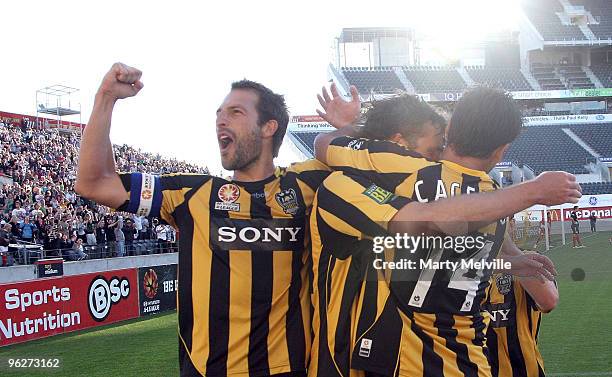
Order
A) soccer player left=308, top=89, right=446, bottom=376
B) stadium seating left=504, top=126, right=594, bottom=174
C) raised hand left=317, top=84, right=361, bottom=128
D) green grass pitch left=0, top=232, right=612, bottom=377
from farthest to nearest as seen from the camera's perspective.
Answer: stadium seating left=504, top=126, right=594, bottom=174
green grass pitch left=0, top=232, right=612, bottom=377
raised hand left=317, top=84, right=361, bottom=128
soccer player left=308, top=89, right=446, bottom=376

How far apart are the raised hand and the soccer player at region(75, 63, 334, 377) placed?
0.82 ft

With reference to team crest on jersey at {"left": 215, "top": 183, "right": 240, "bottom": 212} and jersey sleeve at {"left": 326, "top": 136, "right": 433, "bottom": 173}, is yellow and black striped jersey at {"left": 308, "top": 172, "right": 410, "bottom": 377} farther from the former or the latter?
team crest on jersey at {"left": 215, "top": 183, "right": 240, "bottom": 212}

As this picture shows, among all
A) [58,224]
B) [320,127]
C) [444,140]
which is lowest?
[58,224]

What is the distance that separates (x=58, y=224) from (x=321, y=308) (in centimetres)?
1553

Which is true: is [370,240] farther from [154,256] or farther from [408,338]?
[154,256]

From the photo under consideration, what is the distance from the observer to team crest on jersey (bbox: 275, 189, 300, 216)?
3.25 m

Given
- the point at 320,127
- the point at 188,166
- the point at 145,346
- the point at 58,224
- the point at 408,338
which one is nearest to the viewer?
the point at 408,338

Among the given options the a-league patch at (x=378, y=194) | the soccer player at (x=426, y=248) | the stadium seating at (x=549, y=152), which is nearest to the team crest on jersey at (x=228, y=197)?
the soccer player at (x=426, y=248)

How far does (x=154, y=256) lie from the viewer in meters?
20.0

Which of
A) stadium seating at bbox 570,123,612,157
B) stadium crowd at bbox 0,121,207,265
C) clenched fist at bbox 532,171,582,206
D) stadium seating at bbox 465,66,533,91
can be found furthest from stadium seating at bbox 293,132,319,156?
clenched fist at bbox 532,171,582,206

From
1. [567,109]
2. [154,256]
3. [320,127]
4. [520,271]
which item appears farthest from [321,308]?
[567,109]

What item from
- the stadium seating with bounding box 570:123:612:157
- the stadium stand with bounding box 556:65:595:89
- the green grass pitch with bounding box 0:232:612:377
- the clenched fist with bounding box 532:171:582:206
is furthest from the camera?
the stadium stand with bounding box 556:65:595:89

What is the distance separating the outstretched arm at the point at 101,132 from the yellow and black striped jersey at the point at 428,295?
3.57ft

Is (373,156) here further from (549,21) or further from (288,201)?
(549,21)
